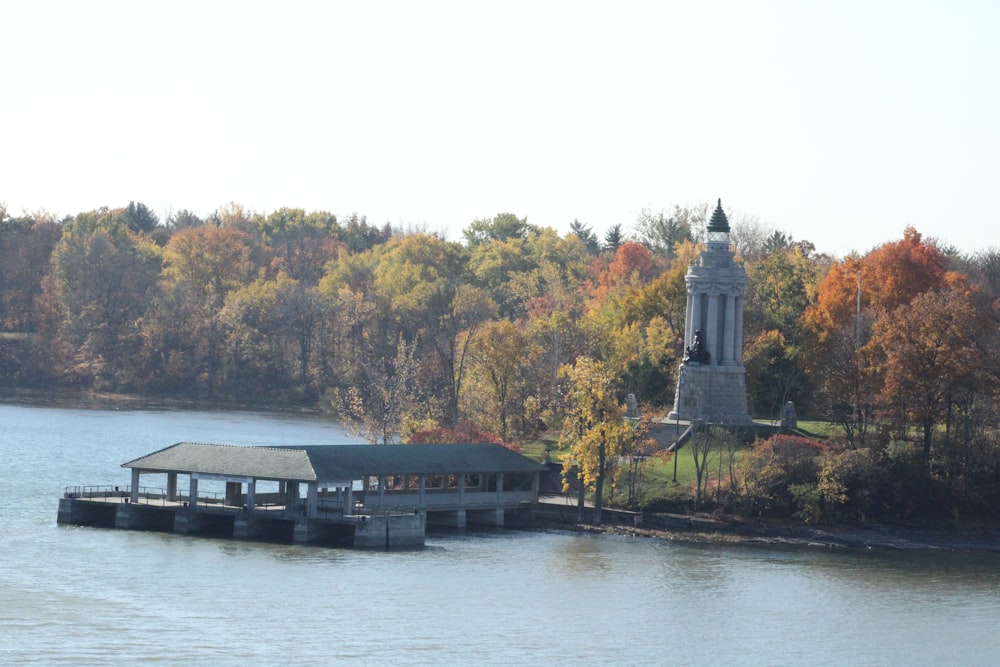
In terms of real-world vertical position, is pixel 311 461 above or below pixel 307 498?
above

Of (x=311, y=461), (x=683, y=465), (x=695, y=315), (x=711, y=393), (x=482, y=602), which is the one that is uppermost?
(x=695, y=315)

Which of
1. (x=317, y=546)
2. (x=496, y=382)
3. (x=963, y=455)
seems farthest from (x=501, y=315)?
(x=317, y=546)

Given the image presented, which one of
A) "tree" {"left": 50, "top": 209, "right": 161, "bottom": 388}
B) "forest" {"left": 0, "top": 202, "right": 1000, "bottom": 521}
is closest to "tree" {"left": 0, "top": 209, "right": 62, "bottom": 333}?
"forest" {"left": 0, "top": 202, "right": 1000, "bottom": 521}

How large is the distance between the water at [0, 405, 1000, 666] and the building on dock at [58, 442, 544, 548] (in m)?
1.76

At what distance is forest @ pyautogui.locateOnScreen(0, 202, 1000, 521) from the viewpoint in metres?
89.4

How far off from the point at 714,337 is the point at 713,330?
1.23 feet

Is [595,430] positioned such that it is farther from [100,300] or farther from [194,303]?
[100,300]

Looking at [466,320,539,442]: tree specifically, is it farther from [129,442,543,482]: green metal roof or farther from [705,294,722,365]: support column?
[129,442,543,482]: green metal roof

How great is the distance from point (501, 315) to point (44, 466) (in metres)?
76.5

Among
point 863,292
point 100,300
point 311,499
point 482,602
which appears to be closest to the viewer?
point 482,602

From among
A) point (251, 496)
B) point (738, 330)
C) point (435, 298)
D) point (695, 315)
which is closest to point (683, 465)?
point (738, 330)

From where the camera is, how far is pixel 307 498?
78.2 metres

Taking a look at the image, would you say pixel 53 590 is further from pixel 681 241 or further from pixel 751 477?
pixel 681 241

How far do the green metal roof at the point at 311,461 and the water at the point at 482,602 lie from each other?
→ 3.36 m
